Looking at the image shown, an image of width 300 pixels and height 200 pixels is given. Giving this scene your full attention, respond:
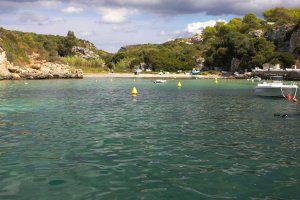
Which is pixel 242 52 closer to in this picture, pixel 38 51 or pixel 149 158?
pixel 38 51

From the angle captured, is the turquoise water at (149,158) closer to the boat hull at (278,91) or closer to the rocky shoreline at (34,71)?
the boat hull at (278,91)

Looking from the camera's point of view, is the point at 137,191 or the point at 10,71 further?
the point at 10,71

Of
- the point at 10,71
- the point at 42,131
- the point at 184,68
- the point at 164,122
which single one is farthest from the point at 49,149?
the point at 184,68

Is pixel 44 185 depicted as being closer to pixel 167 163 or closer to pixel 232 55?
pixel 167 163

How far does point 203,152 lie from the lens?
16.6m

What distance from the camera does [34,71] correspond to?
110 metres

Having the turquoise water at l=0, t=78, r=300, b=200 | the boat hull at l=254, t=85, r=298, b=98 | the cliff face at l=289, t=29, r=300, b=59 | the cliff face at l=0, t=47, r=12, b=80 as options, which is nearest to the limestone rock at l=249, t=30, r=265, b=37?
the cliff face at l=289, t=29, r=300, b=59

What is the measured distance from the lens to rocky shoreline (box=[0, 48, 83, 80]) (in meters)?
104

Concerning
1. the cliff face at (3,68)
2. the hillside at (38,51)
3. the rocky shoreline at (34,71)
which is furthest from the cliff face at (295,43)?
the cliff face at (3,68)

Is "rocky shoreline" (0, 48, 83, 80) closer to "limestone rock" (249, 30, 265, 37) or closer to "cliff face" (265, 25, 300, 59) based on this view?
"cliff face" (265, 25, 300, 59)

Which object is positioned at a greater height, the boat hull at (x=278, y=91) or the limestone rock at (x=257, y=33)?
the limestone rock at (x=257, y=33)

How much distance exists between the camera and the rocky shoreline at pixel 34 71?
341 feet

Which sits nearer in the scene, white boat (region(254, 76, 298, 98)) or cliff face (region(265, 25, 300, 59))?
white boat (region(254, 76, 298, 98))

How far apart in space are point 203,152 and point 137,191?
6019mm
